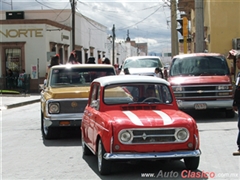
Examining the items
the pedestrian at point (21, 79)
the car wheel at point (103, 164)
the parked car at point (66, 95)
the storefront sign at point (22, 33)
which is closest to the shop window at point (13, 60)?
the storefront sign at point (22, 33)

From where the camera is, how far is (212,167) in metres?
7.95

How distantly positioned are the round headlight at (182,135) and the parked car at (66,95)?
13.5 feet

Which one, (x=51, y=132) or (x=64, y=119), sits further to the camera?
(x=51, y=132)

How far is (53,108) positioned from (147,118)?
4.11 metres

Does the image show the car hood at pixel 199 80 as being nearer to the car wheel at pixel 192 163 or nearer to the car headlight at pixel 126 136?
the car wheel at pixel 192 163

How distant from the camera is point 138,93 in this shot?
845 centimetres

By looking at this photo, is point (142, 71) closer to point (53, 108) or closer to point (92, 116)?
point (53, 108)

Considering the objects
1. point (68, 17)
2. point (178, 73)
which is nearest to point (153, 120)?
point (178, 73)

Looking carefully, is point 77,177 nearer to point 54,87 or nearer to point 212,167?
point 212,167

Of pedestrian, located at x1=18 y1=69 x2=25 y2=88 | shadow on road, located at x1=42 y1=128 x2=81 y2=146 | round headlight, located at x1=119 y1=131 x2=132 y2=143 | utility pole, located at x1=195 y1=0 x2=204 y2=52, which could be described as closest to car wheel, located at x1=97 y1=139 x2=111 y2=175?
round headlight, located at x1=119 y1=131 x2=132 y2=143

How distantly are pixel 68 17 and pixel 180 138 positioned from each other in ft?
140

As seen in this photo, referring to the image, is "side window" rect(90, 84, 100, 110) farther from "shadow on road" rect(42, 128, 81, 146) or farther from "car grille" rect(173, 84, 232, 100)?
"car grille" rect(173, 84, 232, 100)

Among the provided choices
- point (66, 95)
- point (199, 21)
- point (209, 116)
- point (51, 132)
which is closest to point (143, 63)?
point (199, 21)

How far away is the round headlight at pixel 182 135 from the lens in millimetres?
7254
